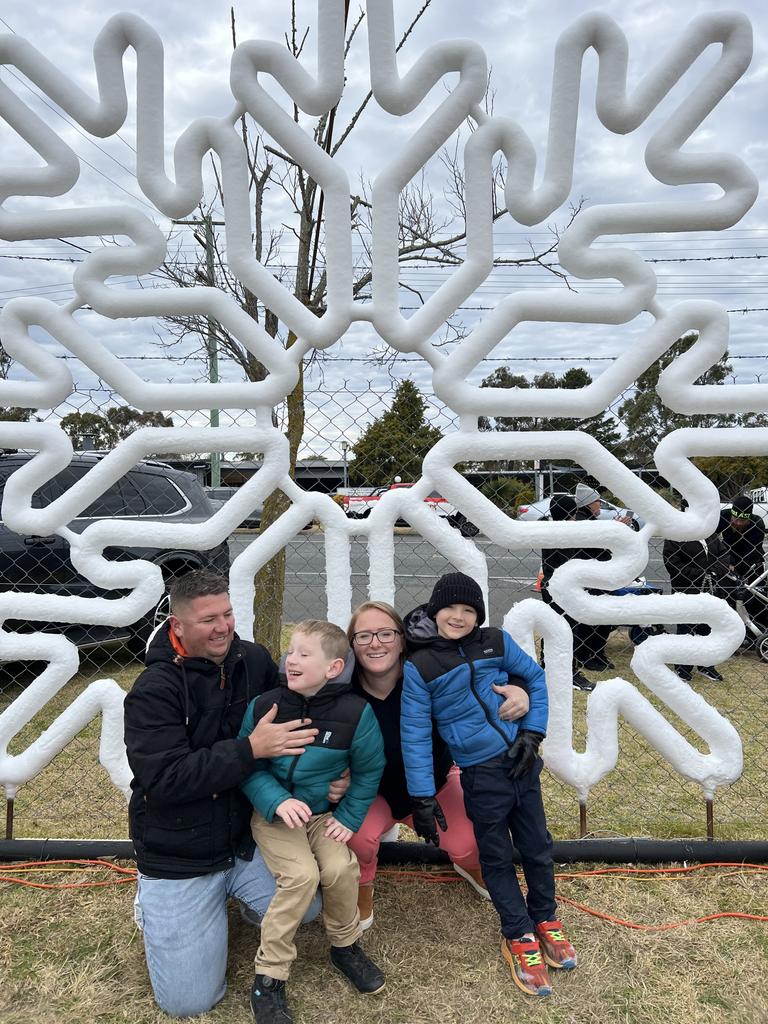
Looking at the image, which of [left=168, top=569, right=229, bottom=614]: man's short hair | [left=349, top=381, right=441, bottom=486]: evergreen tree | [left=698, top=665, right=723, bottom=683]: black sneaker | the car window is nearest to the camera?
[left=168, top=569, right=229, bottom=614]: man's short hair

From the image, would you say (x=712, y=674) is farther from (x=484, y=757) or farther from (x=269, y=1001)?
(x=269, y=1001)

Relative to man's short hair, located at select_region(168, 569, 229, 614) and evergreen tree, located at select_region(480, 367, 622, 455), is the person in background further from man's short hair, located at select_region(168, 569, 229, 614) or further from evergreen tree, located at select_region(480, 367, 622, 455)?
man's short hair, located at select_region(168, 569, 229, 614)

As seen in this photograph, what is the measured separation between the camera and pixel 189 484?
5.16 m

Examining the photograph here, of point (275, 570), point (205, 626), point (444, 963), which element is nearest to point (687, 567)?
point (275, 570)

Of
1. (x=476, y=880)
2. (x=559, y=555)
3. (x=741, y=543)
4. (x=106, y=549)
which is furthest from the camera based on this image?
(x=741, y=543)

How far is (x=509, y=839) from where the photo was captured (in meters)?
2.14

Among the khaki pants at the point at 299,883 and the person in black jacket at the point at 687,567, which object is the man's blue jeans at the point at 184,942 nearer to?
the khaki pants at the point at 299,883

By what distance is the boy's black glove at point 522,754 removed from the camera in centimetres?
211

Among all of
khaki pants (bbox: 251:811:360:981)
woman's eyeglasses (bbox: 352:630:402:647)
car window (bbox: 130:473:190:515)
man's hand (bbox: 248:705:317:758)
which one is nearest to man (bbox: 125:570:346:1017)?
man's hand (bbox: 248:705:317:758)

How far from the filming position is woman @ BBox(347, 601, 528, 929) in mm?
2184

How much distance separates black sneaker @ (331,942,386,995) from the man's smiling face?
1002 mm

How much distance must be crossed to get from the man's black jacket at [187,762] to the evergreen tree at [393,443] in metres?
1.64

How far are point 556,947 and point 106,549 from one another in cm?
333

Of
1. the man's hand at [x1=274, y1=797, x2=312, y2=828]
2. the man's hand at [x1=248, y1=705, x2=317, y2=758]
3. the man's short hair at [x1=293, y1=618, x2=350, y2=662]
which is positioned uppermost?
the man's short hair at [x1=293, y1=618, x2=350, y2=662]
